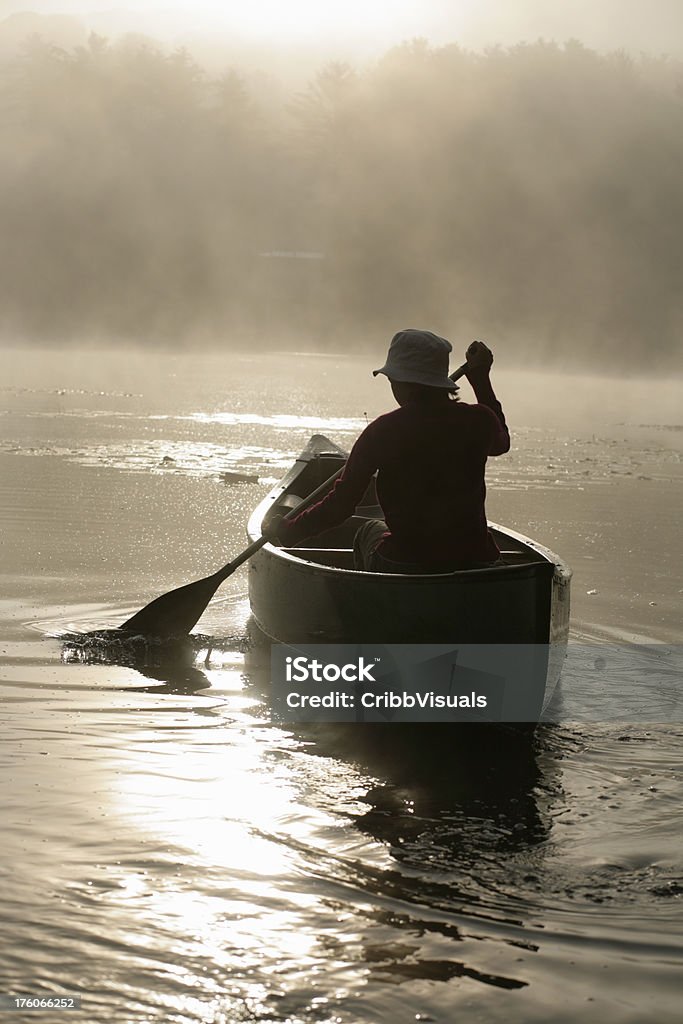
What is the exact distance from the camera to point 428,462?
524 centimetres

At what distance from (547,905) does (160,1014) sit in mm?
1181

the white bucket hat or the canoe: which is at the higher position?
the white bucket hat

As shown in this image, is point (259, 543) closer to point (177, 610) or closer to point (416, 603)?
point (177, 610)

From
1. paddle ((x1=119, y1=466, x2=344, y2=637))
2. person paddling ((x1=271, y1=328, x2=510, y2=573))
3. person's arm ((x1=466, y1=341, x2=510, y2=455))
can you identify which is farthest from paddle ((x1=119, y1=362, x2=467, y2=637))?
person paddling ((x1=271, y1=328, x2=510, y2=573))

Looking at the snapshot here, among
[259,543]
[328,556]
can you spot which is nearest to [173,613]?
[259,543]

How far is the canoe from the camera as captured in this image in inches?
195

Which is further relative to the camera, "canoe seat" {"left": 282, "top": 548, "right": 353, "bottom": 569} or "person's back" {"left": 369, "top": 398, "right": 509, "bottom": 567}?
"canoe seat" {"left": 282, "top": 548, "right": 353, "bottom": 569}

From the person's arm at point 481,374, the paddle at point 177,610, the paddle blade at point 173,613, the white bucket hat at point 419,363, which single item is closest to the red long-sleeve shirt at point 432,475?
the white bucket hat at point 419,363

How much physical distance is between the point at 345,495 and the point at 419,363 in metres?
0.68

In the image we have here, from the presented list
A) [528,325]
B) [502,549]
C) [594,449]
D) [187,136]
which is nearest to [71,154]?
[187,136]

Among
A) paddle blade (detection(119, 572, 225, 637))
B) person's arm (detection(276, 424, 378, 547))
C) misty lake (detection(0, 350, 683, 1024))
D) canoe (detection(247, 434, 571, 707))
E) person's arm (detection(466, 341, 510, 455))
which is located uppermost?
person's arm (detection(466, 341, 510, 455))

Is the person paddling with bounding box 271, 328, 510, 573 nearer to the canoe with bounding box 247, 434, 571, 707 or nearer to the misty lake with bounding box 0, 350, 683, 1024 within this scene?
the canoe with bounding box 247, 434, 571, 707

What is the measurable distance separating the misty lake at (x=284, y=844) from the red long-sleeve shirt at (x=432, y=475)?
0.87 metres

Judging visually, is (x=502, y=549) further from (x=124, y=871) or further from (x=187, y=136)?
(x=187, y=136)
